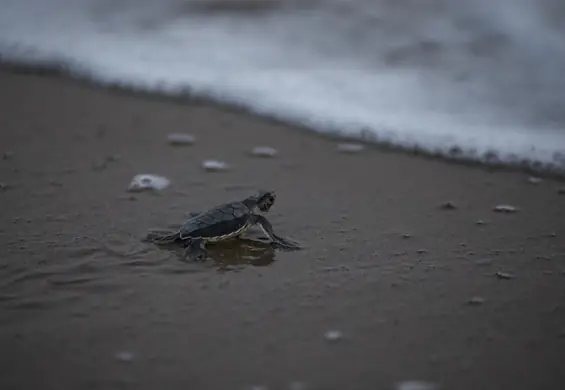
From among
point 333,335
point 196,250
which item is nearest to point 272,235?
point 196,250

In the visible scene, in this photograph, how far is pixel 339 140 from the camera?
12.7 ft

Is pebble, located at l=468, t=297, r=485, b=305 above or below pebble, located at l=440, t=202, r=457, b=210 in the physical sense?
below

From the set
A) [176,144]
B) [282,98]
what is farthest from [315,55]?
[176,144]

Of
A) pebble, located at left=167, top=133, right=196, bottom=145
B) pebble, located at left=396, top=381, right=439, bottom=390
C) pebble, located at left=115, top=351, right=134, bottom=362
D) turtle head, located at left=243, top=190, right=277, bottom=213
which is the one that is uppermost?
pebble, located at left=167, top=133, right=196, bottom=145

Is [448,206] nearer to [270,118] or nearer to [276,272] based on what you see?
[276,272]

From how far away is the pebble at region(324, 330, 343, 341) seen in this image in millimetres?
2166

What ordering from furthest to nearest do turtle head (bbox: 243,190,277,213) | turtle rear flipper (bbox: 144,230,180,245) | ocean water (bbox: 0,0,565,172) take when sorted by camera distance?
ocean water (bbox: 0,0,565,172)
turtle head (bbox: 243,190,277,213)
turtle rear flipper (bbox: 144,230,180,245)

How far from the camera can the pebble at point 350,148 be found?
3732 millimetres

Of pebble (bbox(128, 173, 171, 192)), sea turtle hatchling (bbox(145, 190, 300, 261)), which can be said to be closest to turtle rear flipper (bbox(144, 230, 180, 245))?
sea turtle hatchling (bbox(145, 190, 300, 261))

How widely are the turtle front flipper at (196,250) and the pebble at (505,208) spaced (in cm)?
123

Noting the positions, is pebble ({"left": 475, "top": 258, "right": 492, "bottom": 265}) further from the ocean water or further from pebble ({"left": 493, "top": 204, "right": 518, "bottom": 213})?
the ocean water

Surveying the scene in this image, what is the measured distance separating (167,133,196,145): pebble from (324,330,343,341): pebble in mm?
1793

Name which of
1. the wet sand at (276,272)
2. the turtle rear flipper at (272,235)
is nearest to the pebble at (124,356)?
the wet sand at (276,272)

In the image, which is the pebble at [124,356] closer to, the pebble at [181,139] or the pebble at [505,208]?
the pebble at [505,208]
